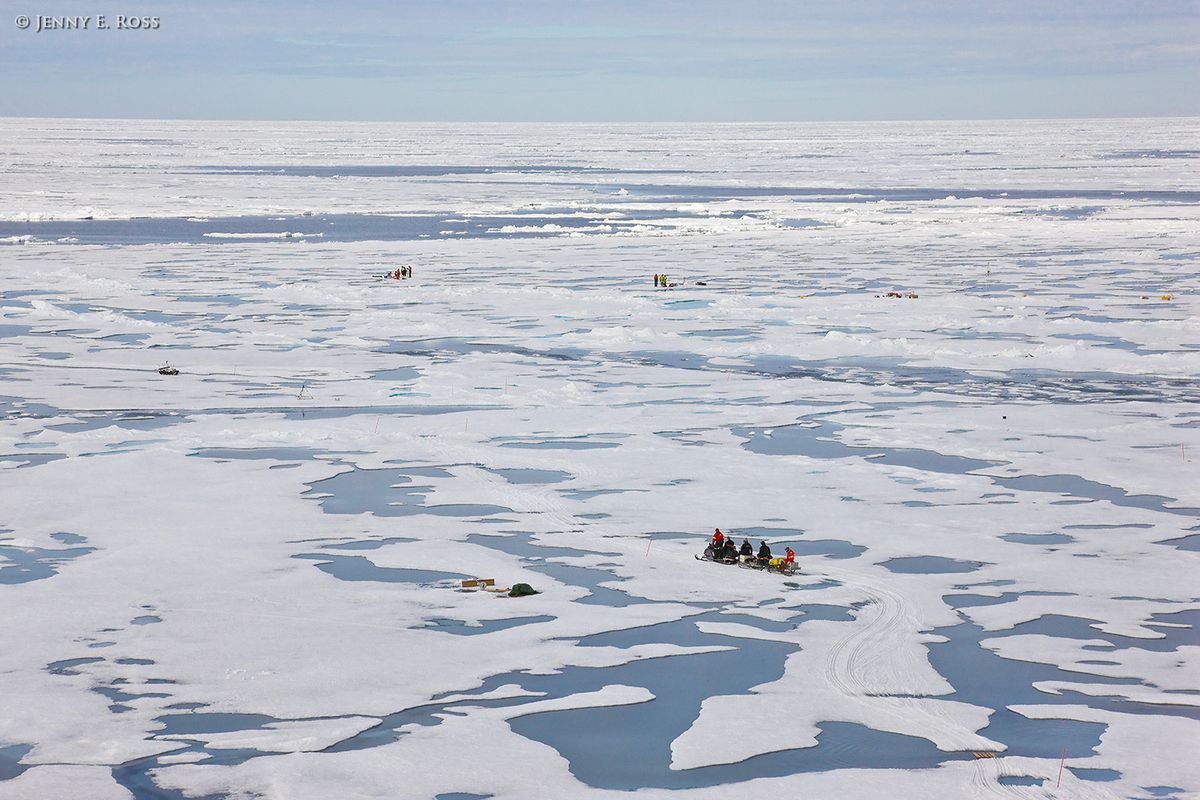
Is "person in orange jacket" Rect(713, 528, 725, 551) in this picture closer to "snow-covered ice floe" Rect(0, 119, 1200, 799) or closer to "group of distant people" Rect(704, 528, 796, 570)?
"group of distant people" Rect(704, 528, 796, 570)

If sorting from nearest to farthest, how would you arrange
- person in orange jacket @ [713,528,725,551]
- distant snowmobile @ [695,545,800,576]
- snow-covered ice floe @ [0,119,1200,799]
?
snow-covered ice floe @ [0,119,1200,799]
distant snowmobile @ [695,545,800,576]
person in orange jacket @ [713,528,725,551]

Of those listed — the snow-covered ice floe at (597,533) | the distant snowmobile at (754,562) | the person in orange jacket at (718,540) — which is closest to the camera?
the snow-covered ice floe at (597,533)

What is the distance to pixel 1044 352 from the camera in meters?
25.2

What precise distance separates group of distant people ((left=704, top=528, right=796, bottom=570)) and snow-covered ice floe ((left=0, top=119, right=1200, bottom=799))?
7.9 inches

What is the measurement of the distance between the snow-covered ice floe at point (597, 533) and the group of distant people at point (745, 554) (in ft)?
0.65

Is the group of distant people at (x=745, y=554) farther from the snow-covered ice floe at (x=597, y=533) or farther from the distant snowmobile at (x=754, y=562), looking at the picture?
the snow-covered ice floe at (x=597, y=533)

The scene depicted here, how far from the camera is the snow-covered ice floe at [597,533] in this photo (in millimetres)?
9648

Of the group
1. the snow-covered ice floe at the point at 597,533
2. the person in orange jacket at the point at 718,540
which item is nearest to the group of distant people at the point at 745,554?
the person in orange jacket at the point at 718,540

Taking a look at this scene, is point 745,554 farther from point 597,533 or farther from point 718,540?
point 597,533

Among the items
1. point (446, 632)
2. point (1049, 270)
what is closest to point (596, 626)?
point (446, 632)

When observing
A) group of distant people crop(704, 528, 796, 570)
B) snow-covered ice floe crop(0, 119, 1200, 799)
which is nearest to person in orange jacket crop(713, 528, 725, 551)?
group of distant people crop(704, 528, 796, 570)

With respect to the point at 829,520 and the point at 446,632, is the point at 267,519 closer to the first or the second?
the point at 446,632

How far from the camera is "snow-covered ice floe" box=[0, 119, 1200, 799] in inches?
380

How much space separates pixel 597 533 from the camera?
14734 millimetres
